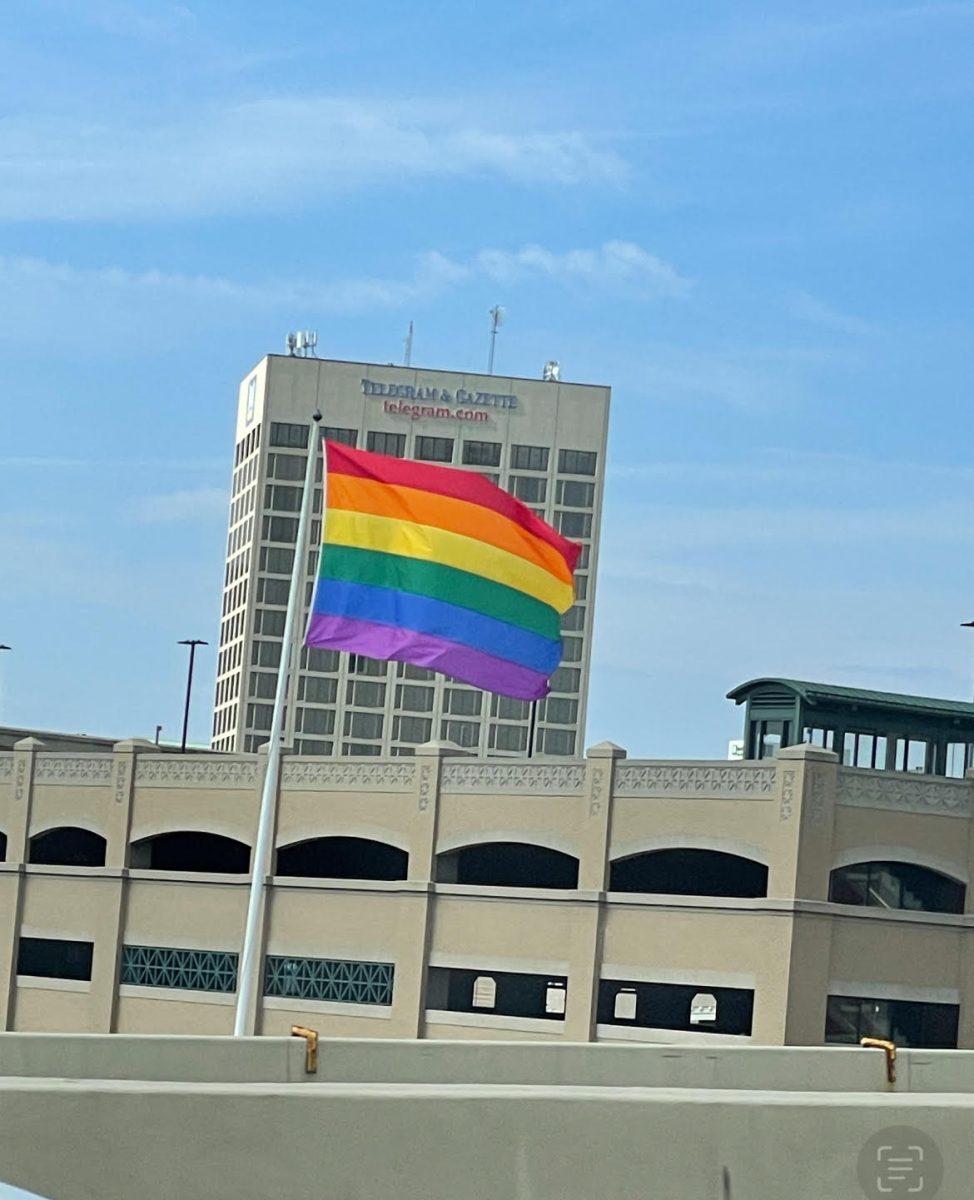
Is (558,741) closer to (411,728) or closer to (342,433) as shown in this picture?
(411,728)

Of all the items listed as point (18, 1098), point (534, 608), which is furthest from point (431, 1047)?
point (534, 608)

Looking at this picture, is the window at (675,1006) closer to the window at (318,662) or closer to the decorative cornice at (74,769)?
the decorative cornice at (74,769)

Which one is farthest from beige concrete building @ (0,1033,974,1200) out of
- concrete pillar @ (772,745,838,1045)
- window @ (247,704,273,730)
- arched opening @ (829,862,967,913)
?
window @ (247,704,273,730)

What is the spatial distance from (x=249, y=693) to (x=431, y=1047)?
4855 inches

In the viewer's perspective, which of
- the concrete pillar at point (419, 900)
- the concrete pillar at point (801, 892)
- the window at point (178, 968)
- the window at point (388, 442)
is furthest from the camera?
the window at point (388, 442)

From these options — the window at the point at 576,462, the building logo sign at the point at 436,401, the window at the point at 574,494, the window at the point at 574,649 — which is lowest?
the window at the point at 574,649

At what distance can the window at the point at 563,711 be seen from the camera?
13588 centimetres

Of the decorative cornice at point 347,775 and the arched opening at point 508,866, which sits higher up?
the decorative cornice at point 347,775

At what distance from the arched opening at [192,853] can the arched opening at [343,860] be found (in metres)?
2.87

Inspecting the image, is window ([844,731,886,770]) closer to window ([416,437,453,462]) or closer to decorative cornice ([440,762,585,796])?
decorative cornice ([440,762,585,796])

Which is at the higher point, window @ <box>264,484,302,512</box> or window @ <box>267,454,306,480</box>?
window @ <box>267,454,306,480</box>

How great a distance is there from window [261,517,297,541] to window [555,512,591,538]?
17771mm

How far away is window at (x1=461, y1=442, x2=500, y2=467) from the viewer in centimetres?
13275

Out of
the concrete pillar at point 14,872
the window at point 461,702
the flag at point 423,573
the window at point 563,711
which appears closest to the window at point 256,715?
the window at point 461,702
